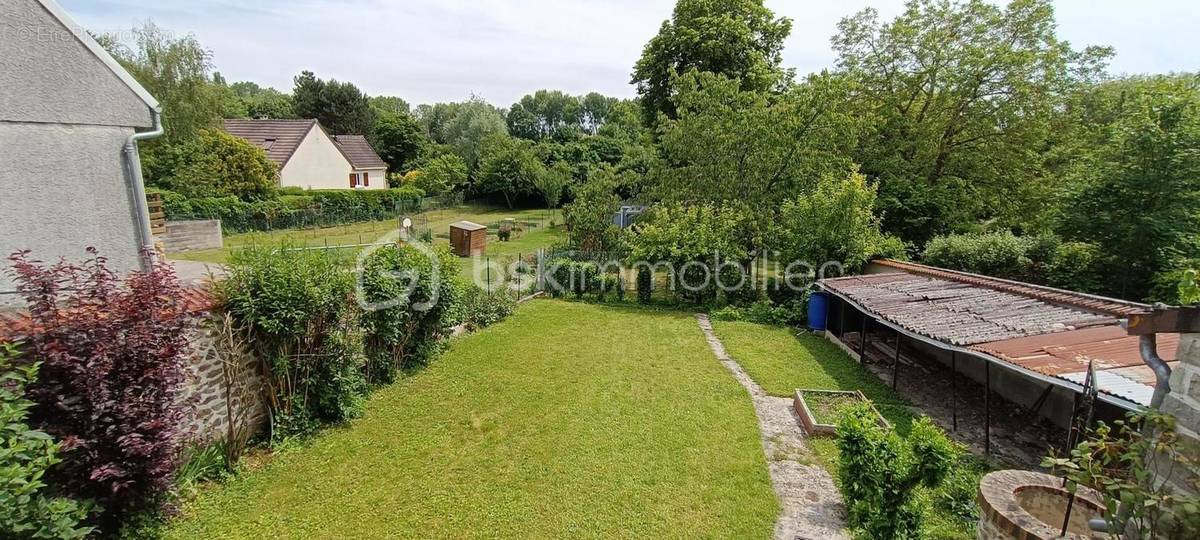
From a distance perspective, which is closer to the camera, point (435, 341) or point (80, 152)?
point (80, 152)

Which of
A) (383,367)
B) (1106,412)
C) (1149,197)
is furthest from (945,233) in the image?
(383,367)

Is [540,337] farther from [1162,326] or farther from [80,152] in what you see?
[1162,326]

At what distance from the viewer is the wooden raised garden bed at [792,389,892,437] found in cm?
719

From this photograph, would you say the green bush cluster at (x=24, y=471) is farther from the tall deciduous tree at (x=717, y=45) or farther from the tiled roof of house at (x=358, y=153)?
the tiled roof of house at (x=358, y=153)

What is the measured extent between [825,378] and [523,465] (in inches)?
244

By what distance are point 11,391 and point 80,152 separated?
15.3 ft

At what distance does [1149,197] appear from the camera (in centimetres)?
1148

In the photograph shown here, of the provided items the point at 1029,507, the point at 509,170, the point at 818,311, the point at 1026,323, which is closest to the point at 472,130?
the point at 509,170

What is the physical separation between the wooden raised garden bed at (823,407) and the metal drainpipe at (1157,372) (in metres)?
4.41

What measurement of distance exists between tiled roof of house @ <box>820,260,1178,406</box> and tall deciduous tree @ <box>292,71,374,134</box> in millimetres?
48659

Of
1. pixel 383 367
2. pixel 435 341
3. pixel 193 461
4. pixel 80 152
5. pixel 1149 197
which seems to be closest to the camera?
pixel 193 461

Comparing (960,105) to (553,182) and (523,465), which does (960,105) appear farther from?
(553,182)

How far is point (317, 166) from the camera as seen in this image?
1286 inches

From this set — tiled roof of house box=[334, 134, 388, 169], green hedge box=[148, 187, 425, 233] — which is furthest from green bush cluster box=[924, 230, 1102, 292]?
tiled roof of house box=[334, 134, 388, 169]
